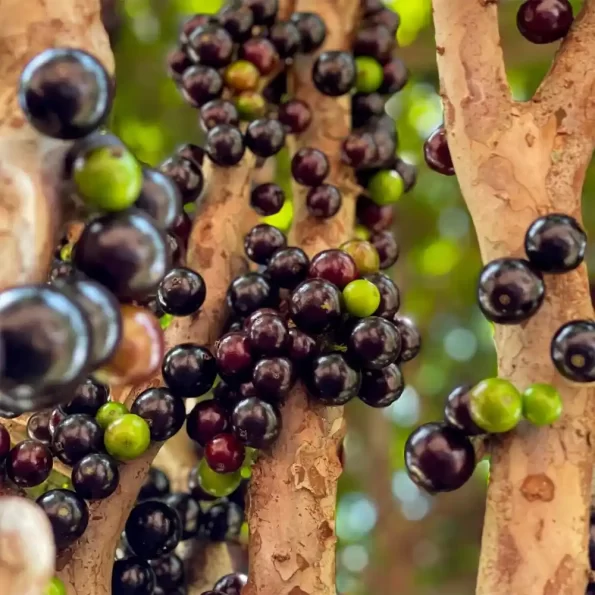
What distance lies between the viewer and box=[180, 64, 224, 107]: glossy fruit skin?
0.75 metres

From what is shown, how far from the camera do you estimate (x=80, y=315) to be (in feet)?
0.96

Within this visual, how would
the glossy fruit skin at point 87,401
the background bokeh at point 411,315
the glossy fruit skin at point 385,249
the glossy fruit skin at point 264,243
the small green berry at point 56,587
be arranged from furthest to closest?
the background bokeh at point 411,315 → the glossy fruit skin at point 385,249 → the glossy fruit skin at point 264,243 → the glossy fruit skin at point 87,401 → the small green berry at point 56,587

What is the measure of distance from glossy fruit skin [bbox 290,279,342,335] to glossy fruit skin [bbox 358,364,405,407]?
6 cm

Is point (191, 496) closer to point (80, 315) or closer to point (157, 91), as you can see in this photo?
point (80, 315)

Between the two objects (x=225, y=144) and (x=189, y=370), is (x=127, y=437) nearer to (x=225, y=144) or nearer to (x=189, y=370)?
(x=189, y=370)

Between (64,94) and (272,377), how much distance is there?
30 cm

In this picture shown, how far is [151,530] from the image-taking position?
607 millimetres

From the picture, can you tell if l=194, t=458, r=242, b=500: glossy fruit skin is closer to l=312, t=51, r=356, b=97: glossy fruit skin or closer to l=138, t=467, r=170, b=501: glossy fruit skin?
l=138, t=467, r=170, b=501: glossy fruit skin

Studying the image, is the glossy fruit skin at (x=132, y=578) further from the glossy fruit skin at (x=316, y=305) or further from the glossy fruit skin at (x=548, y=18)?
the glossy fruit skin at (x=548, y=18)

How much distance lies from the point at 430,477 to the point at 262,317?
17 cm

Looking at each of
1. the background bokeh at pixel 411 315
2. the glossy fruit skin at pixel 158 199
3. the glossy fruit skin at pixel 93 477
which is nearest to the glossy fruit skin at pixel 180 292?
the glossy fruit skin at pixel 93 477

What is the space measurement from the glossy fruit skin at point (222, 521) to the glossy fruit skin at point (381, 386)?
0.74ft

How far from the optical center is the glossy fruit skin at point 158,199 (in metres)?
0.36

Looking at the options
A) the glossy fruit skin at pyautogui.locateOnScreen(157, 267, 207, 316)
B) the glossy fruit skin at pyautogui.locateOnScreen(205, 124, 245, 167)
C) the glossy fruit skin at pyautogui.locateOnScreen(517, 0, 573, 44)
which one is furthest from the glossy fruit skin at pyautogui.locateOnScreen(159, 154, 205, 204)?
the glossy fruit skin at pyautogui.locateOnScreen(517, 0, 573, 44)
